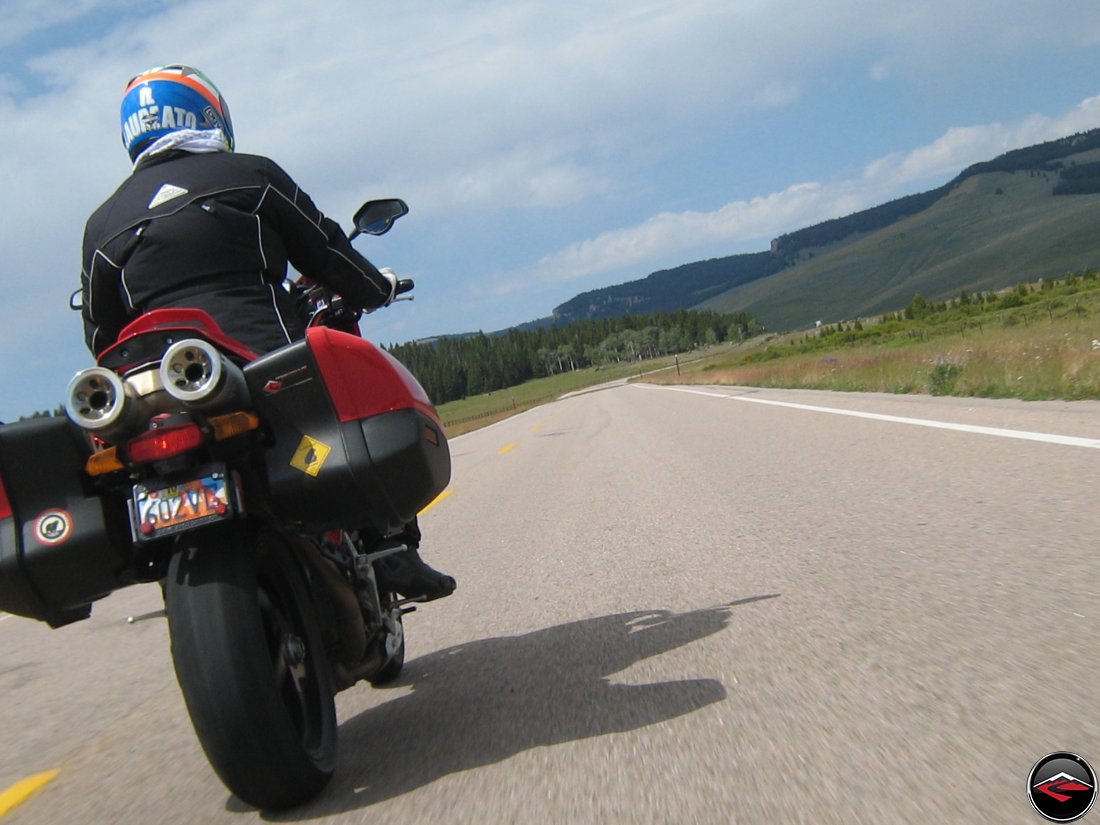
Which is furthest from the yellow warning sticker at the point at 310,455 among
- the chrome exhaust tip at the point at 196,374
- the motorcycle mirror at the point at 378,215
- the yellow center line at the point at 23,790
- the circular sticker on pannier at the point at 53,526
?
the yellow center line at the point at 23,790

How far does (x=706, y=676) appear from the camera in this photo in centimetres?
335

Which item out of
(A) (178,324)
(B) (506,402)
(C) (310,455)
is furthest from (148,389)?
(B) (506,402)

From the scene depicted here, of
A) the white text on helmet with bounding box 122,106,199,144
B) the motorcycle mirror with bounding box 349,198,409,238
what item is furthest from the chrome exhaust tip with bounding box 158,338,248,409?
the motorcycle mirror with bounding box 349,198,409,238

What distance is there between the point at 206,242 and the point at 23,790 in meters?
1.98

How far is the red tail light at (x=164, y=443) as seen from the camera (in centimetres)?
257

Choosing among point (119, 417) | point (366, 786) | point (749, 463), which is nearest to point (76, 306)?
point (119, 417)

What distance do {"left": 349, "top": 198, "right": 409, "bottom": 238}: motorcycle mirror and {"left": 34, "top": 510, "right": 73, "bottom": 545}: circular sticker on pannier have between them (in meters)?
1.72

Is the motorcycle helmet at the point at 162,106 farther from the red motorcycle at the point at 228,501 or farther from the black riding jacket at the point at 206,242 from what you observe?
the red motorcycle at the point at 228,501

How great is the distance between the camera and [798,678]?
316 centimetres

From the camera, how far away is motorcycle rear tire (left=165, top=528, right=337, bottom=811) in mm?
2451

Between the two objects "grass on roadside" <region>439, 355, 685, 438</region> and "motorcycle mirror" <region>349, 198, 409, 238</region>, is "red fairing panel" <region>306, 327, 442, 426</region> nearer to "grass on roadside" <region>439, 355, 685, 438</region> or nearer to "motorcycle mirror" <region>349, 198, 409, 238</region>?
"motorcycle mirror" <region>349, 198, 409, 238</region>

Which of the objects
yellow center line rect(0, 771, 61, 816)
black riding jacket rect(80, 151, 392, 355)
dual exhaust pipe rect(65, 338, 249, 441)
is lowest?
yellow center line rect(0, 771, 61, 816)

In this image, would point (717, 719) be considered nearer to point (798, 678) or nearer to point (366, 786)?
point (798, 678)

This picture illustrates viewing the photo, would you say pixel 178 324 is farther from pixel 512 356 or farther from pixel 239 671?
pixel 512 356
